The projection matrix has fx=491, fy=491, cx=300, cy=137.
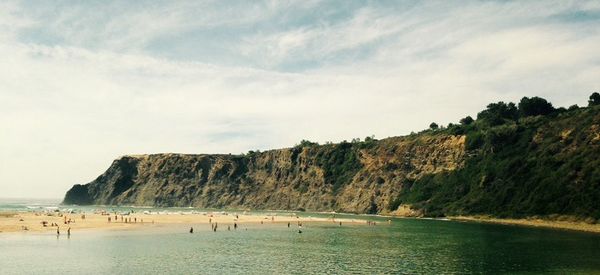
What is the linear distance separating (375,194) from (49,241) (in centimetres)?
11420

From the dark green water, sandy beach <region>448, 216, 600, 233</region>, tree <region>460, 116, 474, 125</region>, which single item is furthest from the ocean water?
tree <region>460, 116, 474, 125</region>

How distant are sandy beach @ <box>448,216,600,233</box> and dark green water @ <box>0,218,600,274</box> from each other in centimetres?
842

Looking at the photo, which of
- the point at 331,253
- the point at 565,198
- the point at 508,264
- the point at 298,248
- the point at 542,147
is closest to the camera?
the point at 508,264

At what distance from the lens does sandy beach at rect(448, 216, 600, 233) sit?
9706 cm

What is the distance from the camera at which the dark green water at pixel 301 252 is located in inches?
2066

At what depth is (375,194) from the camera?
169 m

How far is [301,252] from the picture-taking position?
66625 millimetres

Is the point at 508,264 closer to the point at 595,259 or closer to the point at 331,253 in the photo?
the point at 595,259

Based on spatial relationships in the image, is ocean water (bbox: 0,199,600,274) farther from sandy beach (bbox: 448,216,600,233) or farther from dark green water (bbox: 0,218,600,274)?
sandy beach (bbox: 448,216,600,233)

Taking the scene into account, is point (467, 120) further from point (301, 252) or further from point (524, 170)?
point (301, 252)

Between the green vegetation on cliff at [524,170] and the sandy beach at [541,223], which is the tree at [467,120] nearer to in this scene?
the green vegetation on cliff at [524,170]

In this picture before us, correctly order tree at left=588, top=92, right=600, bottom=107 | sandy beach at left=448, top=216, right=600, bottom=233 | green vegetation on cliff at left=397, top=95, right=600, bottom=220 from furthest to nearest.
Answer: tree at left=588, top=92, right=600, bottom=107 < green vegetation on cliff at left=397, top=95, right=600, bottom=220 < sandy beach at left=448, top=216, right=600, bottom=233

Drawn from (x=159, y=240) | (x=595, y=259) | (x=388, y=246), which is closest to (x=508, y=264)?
(x=595, y=259)

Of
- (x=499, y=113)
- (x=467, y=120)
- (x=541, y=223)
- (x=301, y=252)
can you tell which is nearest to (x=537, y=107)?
(x=499, y=113)
